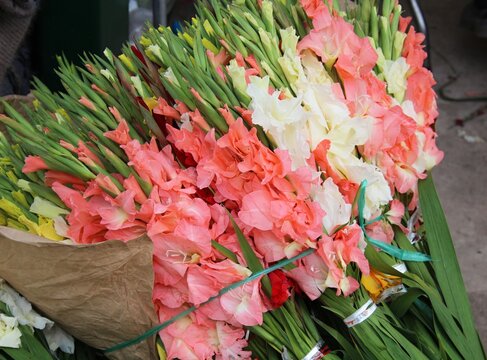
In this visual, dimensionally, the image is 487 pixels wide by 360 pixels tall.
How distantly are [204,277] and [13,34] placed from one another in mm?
1241

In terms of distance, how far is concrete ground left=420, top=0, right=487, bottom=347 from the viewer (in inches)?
102

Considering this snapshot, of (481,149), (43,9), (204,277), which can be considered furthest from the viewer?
(481,149)

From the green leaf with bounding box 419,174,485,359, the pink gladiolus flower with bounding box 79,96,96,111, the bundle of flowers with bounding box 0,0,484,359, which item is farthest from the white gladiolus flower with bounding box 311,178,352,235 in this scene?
the pink gladiolus flower with bounding box 79,96,96,111

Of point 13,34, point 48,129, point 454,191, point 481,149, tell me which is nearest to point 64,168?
point 48,129

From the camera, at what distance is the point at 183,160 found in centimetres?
110

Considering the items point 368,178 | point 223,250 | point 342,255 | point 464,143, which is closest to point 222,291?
point 223,250

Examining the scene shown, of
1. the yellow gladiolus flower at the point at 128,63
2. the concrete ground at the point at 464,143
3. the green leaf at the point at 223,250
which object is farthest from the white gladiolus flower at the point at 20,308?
the concrete ground at the point at 464,143

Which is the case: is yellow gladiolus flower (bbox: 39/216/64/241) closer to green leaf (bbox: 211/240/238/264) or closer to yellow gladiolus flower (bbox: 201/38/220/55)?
green leaf (bbox: 211/240/238/264)

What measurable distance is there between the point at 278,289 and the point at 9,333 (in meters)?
0.38

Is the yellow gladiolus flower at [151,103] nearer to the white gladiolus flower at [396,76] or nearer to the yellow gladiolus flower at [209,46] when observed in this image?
the yellow gladiolus flower at [209,46]

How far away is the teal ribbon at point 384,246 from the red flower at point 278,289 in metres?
0.16

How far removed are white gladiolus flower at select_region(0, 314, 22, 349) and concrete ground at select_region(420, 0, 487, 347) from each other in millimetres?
1665

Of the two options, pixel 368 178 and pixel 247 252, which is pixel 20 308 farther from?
pixel 368 178

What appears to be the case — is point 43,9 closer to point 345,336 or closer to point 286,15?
point 286,15
